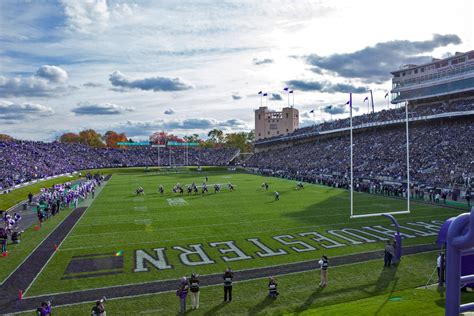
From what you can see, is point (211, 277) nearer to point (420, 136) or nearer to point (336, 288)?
point (336, 288)

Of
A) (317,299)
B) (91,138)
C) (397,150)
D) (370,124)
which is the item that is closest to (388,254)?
(317,299)

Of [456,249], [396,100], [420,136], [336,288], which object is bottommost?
[336,288]

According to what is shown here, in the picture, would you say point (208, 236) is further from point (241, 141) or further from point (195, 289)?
point (241, 141)

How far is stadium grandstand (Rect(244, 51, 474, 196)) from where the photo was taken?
3628 centimetres

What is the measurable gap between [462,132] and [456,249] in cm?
4254

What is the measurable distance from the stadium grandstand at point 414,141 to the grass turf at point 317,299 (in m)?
21.3

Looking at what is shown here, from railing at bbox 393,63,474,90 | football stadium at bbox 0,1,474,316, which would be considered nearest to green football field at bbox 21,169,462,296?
football stadium at bbox 0,1,474,316

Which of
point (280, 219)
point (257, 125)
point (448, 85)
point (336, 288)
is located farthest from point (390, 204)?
point (257, 125)

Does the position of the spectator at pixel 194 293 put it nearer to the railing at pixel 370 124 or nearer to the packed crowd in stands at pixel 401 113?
the railing at pixel 370 124

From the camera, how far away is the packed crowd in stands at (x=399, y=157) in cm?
3516

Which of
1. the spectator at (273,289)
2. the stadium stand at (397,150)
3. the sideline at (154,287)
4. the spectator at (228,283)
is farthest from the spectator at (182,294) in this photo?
the stadium stand at (397,150)

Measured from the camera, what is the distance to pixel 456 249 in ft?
13.8

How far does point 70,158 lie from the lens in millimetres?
67562

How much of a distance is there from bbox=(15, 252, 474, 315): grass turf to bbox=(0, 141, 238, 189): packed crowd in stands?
31.1 m
